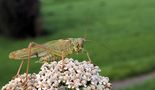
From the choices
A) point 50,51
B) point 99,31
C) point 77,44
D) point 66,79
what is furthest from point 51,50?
point 99,31

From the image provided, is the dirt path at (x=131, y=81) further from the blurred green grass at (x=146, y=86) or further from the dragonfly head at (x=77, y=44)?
the dragonfly head at (x=77, y=44)

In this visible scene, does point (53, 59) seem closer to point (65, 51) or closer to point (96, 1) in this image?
point (65, 51)

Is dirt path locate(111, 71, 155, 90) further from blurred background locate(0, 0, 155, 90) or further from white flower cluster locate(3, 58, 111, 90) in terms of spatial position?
white flower cluster locate(3, 58, 111, 90)

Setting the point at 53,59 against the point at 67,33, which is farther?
the point at 67,33

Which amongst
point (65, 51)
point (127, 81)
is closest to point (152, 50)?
point (127, 81)

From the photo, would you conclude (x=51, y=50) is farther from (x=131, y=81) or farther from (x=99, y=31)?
(x=99, y=31)

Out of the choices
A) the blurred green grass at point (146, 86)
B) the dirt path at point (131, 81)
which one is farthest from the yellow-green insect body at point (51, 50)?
the dirt path at point (131, 81)

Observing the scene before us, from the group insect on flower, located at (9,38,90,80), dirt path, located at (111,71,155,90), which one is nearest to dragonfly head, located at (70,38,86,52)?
insect on flower, located at (9,38,90,80)
